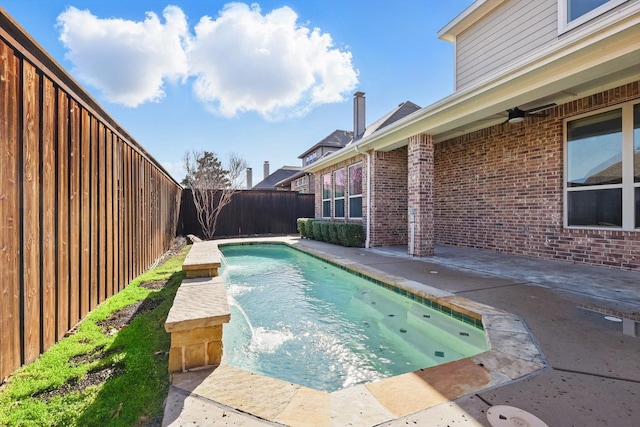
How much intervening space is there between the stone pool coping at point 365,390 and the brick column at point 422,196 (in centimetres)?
434

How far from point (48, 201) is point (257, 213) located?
1135 cm

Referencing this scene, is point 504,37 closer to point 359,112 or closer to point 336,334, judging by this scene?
point 359,112

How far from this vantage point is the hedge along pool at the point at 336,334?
246cm

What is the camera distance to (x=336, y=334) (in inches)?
123

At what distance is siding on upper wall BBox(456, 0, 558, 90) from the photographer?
5570 millimetres

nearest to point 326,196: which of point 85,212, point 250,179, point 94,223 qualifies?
point 94,223

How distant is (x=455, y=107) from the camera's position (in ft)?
17.7

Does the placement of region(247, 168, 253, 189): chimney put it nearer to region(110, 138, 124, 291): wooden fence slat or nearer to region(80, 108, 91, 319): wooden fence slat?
region(110, 138, 124, 291): wooden fence slat

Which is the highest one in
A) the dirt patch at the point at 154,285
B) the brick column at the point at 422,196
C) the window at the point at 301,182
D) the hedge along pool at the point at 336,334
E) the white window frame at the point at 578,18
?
the white window frame at the point at 578,18

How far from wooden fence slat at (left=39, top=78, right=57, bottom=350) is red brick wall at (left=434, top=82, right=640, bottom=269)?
7242 millimetres

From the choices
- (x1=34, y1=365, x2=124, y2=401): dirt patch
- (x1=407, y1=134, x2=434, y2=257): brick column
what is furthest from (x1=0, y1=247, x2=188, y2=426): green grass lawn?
(x1=407, y1=134, x2=434, y2=257): brick column

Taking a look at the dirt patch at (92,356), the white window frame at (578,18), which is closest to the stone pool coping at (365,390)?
the dirt patch at (92,356)

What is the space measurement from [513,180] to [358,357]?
5847mm

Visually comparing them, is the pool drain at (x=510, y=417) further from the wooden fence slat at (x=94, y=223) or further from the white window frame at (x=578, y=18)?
the white window frame at (x=578, y=18)
